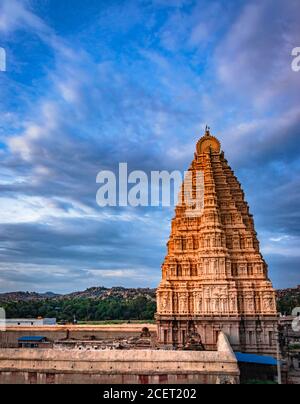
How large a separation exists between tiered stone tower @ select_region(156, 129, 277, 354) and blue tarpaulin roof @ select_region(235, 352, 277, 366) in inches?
85.3

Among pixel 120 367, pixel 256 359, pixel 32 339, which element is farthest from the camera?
pixel 32 339

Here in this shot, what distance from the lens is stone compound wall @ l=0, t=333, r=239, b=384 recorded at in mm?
22250

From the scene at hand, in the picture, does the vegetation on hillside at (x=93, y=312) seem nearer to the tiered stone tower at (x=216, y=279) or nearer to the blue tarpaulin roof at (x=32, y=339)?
the blue tarpaulin roof at (x=32, y=339)

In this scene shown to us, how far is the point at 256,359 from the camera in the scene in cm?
2991

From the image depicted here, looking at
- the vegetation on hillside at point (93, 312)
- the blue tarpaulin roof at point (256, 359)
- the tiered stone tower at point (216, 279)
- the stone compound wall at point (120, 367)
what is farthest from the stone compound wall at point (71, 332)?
the vegetation on hillside at point (93, 312)

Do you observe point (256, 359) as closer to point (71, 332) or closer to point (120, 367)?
point (120, 367)

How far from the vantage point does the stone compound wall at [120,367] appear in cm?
2225

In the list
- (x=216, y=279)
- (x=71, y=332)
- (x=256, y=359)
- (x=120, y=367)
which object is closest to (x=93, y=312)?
(x=71, y=332)

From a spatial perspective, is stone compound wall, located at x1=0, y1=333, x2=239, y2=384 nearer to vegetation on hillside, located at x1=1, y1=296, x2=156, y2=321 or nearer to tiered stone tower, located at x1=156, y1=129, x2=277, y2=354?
tiered stone tower, located at x1=156, y1=129, x2=277, y2=354

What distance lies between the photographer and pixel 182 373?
22.3 m

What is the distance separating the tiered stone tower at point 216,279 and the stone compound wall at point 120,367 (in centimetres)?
981

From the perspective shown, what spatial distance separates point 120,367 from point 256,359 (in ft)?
38.8

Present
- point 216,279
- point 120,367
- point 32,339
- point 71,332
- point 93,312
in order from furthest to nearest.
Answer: point 93,312, point 71,332, point 32,339, point 216,279, point 120,367

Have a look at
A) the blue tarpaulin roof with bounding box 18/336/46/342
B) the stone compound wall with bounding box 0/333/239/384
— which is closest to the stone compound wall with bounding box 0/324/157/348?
the blue tarpaulin roof with bounding box 18/336/46/342
